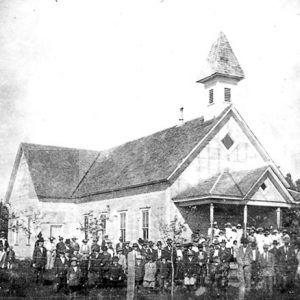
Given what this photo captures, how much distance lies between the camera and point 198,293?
15.1 m

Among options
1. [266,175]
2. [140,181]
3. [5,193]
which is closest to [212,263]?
[266,175]

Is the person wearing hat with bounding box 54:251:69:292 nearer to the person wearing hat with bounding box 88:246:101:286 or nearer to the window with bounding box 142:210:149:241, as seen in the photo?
the person wearing hat with bounding box 88:246:101:286

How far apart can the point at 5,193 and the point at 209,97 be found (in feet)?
57.9

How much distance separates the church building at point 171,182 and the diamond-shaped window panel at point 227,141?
5cm

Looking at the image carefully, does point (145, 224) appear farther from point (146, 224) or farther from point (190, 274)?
point (190, 274)

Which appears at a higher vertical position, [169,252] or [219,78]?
[219,78]

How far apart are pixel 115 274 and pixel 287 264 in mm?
5382

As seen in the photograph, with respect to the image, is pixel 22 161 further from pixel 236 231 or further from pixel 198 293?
pixel 198 293

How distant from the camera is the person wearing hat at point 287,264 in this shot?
1577cm

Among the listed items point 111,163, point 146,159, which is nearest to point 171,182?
point 146,159

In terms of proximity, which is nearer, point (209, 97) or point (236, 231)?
point (236, 231)

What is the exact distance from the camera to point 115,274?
16391 millimetres

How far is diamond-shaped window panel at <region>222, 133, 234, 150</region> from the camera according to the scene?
25609 mm

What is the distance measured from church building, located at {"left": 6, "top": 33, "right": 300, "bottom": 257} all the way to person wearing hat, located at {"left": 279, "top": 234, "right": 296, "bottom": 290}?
4259 mm
